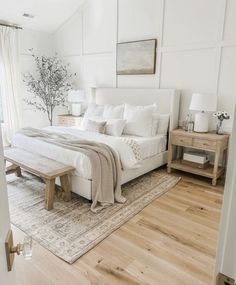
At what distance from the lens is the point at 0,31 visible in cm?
472

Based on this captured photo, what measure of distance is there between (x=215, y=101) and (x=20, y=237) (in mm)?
2981

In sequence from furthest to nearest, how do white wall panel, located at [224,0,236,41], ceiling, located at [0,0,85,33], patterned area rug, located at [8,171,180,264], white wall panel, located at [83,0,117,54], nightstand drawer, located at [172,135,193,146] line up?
white wall panel, located at [83,0,117,54]
ceiling, located at [0,0,85,33]
nightstand drawer, located at [172,135,193,146]
white wall panel, located at [224,0,236,41]
patterned area rug, located at [8,171,180,264]

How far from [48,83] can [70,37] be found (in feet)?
4.02

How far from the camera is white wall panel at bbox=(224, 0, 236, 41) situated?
10.5 feet

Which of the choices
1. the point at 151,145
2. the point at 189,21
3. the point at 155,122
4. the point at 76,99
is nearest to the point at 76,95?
the point at 76,99

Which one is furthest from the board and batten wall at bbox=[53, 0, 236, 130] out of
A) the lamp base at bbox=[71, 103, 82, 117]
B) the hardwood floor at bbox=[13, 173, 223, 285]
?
the hardwood floor at bbox=[13, 173, 223, 285]

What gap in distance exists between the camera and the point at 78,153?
8.77 feet

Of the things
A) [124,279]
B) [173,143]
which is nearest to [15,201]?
[124,279]

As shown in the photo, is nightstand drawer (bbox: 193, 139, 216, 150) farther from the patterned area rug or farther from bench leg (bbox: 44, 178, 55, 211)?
bench leg (bbox: 44, 178, 55, 211)

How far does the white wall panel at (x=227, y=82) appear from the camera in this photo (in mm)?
3316

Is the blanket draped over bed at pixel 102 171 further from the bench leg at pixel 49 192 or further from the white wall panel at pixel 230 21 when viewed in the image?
the white wall panel at pixel 230 21

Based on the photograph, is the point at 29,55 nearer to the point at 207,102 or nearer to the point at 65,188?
the point at 65,188

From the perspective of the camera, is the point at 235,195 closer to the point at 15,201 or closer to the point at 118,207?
the point at 118,207

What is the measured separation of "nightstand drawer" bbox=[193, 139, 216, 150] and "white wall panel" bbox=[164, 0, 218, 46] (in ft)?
5.10
